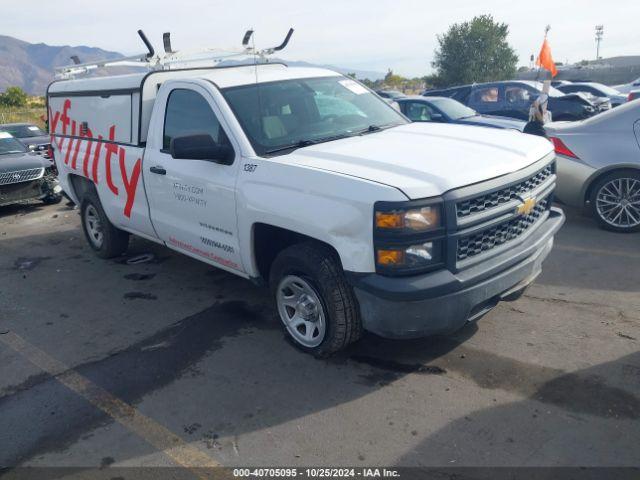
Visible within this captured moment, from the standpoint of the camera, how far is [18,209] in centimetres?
1105

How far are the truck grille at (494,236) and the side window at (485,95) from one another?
11.9m

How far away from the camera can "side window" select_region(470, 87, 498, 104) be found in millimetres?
15406

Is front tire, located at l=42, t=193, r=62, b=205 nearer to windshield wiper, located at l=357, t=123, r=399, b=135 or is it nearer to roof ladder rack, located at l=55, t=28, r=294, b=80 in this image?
→ roof ladder rack, located at l=55, t=28, r=294, b=80

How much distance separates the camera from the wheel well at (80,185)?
273 inches

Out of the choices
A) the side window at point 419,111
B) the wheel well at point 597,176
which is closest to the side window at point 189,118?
the wheel well at point 597,176

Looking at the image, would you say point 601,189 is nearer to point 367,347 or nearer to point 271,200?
point 367,347

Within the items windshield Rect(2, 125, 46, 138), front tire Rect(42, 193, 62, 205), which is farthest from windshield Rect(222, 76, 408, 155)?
windshield Rect(2, 125, 46, 138)

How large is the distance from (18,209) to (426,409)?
9947 millimetres

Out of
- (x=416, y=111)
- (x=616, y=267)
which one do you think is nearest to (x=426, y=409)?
(x=616, y=267)

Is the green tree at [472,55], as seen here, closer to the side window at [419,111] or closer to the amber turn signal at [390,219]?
the side window at [419,111]

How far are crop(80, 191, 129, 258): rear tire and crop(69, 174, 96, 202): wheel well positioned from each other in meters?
0.06

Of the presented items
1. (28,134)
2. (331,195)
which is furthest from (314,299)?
(28,134)

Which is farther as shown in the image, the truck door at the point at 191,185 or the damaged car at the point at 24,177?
the damaged car at the point at 24,177

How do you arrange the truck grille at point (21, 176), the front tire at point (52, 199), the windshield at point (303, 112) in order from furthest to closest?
the front tire at point (52, 199) → the truck grille at point (21, 176) → the windshield at point (303, 112)
